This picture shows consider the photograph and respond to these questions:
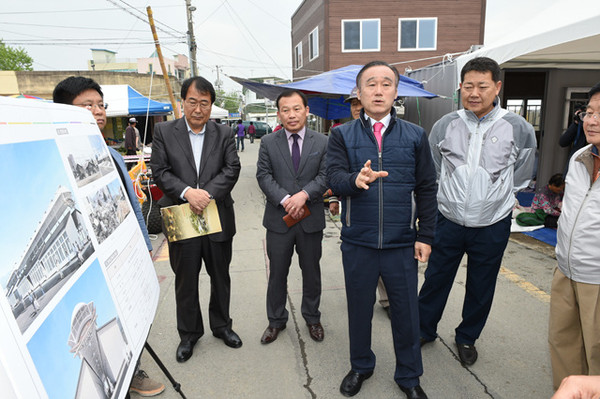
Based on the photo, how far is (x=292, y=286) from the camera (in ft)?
Result: 13.4

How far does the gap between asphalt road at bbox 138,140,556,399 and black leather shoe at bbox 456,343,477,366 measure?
0.05m

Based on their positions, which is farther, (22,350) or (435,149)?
(435,149)

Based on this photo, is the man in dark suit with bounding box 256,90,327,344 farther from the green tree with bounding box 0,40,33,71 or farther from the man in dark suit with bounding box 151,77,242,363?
the green tree with bounding box 0,40,33,71

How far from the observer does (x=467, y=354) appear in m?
2.67

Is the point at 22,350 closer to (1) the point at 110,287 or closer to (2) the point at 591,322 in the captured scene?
(1) the point at 110,287

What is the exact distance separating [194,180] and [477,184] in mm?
1969

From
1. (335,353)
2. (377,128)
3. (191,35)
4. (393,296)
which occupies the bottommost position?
(335,353)

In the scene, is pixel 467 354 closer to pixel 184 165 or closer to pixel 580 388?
pixel 580 388

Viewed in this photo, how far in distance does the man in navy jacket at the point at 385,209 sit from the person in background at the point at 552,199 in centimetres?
431

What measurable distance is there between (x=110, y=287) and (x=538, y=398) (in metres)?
2.57

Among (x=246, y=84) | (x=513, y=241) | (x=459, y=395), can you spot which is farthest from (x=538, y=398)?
(x=246, y=84)

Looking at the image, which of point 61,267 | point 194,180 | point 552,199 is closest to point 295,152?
point 194,180

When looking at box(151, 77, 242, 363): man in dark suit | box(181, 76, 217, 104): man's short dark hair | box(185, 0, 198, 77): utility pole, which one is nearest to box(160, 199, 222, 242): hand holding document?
box(151, 77, 242, 363): man in dark suit

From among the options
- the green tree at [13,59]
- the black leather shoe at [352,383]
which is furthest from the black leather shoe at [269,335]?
the green tree at [13,59]
